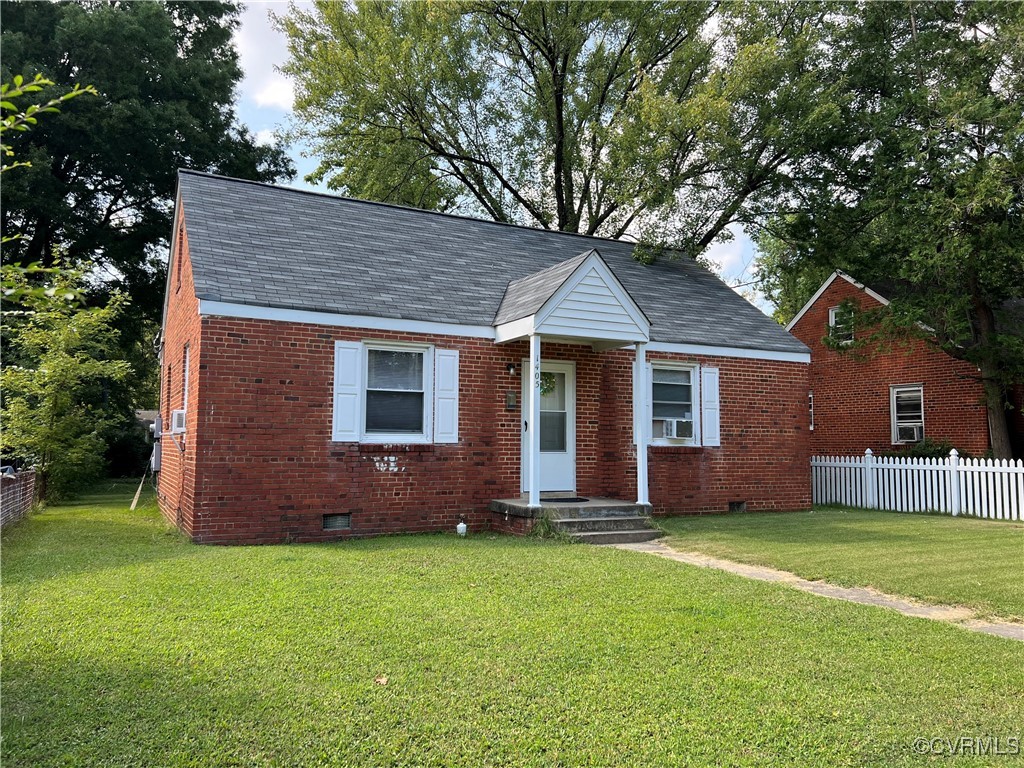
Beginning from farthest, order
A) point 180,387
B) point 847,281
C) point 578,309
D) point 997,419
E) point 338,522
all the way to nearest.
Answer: point 847,281 → point 997,419 → point 180,387 → point 578,309 → point 338,522

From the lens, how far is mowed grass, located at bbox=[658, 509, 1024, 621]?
647 cm

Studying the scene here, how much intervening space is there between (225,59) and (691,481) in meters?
27.1

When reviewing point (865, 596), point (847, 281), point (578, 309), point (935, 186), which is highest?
point (935, 186)

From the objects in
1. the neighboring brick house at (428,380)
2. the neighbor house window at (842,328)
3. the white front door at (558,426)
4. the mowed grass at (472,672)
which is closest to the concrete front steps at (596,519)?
the neighboring brick house at (428,380)

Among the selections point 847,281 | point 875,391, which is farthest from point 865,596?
point 847,281

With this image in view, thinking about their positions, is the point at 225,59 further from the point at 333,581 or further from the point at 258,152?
the point at 333,581

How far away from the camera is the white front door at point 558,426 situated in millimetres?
11602

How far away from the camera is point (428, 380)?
10523mm

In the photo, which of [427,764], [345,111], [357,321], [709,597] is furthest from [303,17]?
[427,764]

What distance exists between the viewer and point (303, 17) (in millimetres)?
22953

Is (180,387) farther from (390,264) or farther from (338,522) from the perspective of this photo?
(338,522)

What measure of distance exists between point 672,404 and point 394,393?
533cm

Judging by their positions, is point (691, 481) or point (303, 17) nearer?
point (691, 481)

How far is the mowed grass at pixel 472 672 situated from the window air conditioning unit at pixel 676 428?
5756 millimetres
